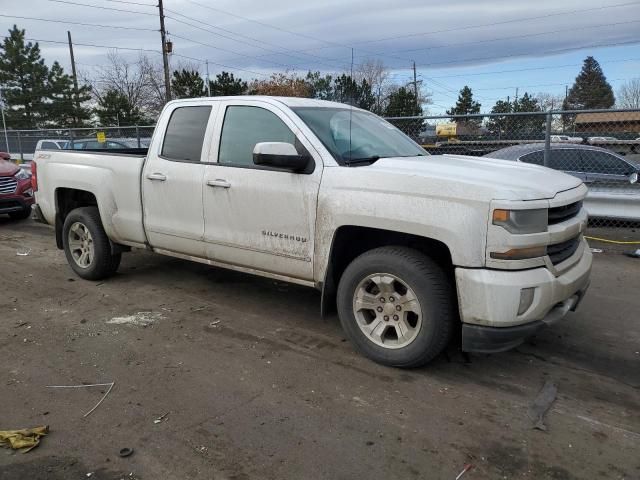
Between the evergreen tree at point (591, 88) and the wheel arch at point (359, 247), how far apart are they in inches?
2791

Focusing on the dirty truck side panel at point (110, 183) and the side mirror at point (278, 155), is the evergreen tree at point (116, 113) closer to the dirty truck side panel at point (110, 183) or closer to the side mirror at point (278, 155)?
the dirty truck side panel at point (110, 183)

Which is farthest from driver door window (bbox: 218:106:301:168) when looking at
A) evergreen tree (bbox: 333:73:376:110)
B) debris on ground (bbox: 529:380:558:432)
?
debris on ground (bbox: 529:380:558:432)

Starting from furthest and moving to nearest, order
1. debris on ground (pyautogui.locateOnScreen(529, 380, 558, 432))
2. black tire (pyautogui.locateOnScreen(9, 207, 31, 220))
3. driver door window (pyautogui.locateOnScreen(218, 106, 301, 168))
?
black tire (pyautogui.locateOnScreen(9, 207, 31, 220)) < driver door window (pyautogui.locateOnScreen(218, 106, 301, 168)) < debris on ground (pyautogui.locateOnScreen(529, 380, 558, 432))

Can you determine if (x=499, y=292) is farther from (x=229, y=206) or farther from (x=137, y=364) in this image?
(x=137, y=364)

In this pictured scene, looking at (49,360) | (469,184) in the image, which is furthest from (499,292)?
(49,360)

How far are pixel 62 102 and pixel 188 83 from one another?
12.8 m

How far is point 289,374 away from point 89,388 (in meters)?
1.38

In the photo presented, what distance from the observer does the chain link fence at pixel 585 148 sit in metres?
8.08

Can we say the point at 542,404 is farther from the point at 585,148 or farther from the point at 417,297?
the point at 585,148

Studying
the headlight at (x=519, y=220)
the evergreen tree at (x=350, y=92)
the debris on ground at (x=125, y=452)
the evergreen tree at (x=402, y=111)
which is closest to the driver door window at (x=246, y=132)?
the evergreen tree at (x=350, y=92)

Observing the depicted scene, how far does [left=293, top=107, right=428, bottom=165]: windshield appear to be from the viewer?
4.21 m

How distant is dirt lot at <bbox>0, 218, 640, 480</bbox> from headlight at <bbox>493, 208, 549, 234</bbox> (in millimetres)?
1125

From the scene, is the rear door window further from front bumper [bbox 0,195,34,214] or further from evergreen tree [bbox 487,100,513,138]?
front bumper [bbox 0,195,34,214]

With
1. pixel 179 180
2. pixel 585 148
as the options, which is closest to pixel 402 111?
pixel 585 148
